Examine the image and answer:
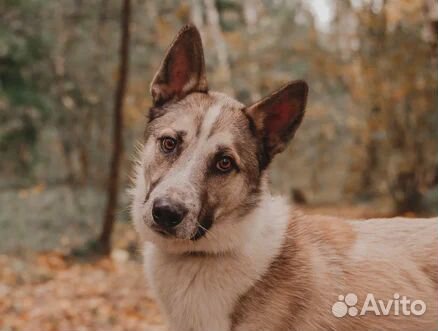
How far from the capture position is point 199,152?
3135 millimetres

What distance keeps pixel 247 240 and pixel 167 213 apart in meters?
0.62

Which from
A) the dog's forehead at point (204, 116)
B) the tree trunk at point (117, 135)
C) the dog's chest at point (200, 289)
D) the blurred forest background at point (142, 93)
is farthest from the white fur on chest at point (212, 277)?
the tree trunk at point (117, 135)

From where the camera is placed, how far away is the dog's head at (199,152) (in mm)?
2977

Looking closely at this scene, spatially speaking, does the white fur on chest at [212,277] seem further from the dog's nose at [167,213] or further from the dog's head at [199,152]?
the dog's nose at [167,213]

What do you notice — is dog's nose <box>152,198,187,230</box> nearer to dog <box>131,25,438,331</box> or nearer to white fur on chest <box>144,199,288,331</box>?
dog <box>131,25,438,331</box>

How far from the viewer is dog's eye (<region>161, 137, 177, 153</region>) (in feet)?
10.5

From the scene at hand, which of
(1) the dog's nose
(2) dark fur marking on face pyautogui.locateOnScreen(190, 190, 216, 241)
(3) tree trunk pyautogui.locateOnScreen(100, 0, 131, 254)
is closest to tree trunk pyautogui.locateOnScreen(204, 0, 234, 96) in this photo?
(3) tree trunk pyautogui.locateOnScreen(100, 0, 131, 254)

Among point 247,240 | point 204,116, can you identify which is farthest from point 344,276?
point 204,116

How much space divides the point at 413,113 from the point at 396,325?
911 cm

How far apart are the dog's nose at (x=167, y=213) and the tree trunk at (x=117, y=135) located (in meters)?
6.33

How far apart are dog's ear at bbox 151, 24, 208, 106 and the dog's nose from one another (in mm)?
948

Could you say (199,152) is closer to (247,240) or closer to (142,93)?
(247,240)

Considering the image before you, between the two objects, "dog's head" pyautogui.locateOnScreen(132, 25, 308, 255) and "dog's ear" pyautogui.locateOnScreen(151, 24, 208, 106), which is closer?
"dog's head" pyautogui.locateOnScreen(132, 25, 308, 255)

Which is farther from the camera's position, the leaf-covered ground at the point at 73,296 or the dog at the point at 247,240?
the leaf-covered ground at the point at 73,296
